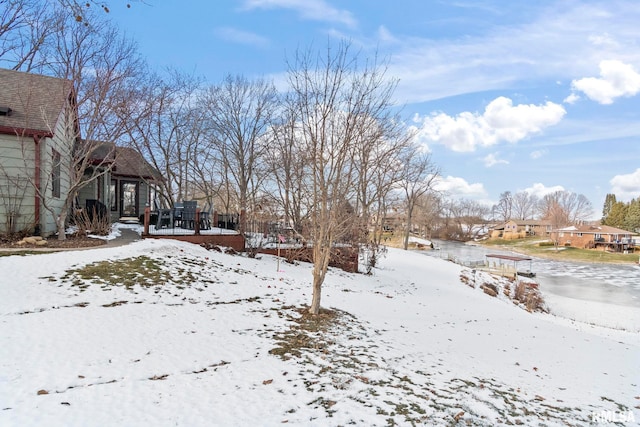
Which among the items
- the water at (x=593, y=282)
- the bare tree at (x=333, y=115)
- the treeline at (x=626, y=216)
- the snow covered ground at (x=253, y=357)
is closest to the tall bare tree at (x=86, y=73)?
the snow covered ground at (x=253, y=357)

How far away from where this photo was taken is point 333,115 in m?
6.12

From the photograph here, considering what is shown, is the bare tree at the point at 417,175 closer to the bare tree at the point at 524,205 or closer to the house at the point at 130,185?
the house at the point at 130,185

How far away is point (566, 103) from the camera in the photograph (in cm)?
1581

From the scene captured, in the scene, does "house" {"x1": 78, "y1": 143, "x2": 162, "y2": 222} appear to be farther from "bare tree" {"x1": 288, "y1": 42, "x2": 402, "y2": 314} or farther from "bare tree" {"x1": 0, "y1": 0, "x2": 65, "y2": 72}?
"bare tree" {"x1": 288, "y1": 42, "x2": 402, "y2": 314}

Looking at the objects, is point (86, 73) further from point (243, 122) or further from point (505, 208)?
point (505, 208)

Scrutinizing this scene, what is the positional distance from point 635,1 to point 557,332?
9148mm

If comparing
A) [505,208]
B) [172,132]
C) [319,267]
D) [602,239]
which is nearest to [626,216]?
[602,239]

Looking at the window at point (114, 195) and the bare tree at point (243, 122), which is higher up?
the bare tree at point (243, 122)

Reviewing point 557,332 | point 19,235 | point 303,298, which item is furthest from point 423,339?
point 19,235

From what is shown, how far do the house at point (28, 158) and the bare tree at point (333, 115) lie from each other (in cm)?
772

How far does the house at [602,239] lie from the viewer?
42.6 meters

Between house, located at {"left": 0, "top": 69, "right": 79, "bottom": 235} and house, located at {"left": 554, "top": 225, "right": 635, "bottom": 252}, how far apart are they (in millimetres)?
53721

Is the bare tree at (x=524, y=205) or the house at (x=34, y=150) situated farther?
the bare tree at (x=524, y=205)

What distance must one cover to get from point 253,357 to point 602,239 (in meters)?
54.6
